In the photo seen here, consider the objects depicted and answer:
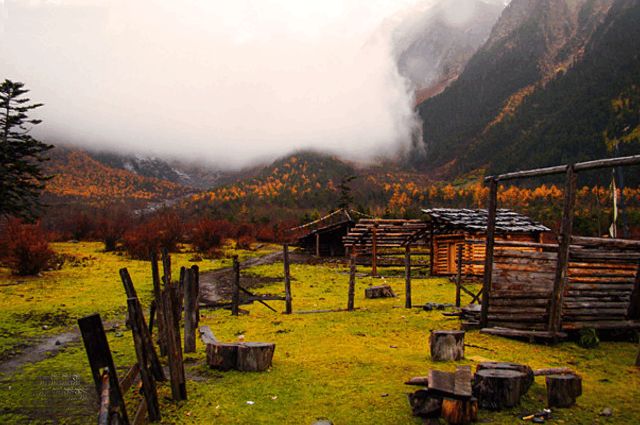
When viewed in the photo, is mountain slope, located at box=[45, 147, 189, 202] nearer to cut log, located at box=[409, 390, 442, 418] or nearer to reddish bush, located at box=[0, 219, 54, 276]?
reddish bush, located at box=[0, 219, 54, 276]

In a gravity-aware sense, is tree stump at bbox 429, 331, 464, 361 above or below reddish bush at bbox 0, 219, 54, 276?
below

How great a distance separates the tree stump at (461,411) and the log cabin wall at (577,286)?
611 centimetres

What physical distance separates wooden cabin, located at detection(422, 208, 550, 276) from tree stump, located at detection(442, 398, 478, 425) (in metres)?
21.9

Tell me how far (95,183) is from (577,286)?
484ft

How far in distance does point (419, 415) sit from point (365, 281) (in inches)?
811

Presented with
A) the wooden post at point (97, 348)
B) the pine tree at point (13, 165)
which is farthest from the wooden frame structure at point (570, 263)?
the pine tree at point (13, 165)

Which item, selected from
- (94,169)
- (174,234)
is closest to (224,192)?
(94,169)

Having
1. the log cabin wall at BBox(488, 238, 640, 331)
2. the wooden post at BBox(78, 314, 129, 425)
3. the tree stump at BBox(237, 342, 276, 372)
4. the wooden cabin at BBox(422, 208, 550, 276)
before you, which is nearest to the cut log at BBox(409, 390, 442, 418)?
the tree stump at BBox(237, 342, 276, 372)

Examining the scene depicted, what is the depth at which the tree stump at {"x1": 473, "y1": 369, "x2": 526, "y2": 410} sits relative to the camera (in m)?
6.38

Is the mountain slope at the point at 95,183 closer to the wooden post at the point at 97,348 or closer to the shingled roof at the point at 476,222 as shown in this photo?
the shingled roof at the point at 476,222

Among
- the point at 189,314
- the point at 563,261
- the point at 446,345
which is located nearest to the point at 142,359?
the point at 189,314

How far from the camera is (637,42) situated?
441ft

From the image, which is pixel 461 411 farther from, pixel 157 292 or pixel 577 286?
pixel 577 286

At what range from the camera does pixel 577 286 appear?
1105 cm
